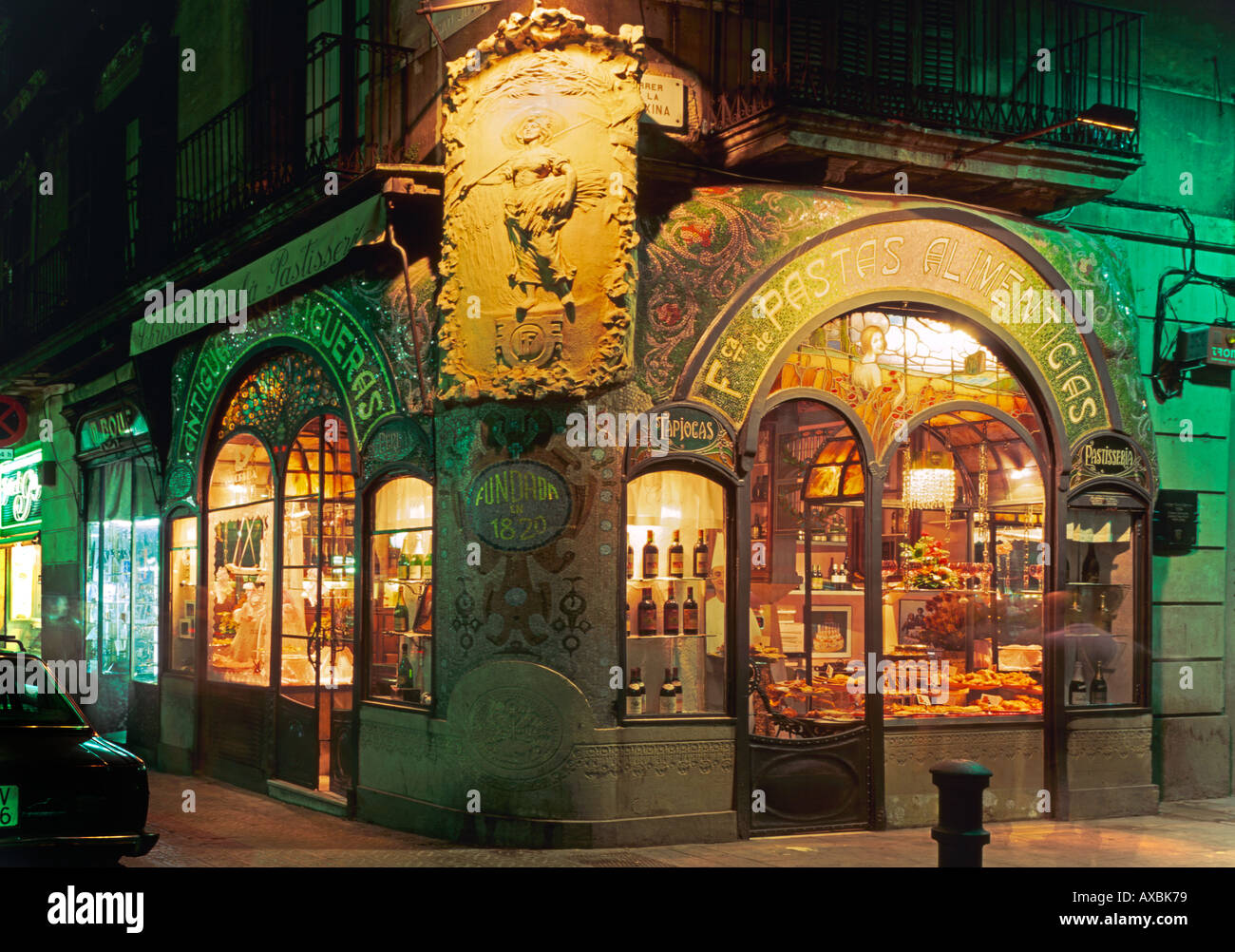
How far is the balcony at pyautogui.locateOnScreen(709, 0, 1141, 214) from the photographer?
10.5m

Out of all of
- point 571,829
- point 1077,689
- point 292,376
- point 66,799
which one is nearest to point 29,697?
point 66,799

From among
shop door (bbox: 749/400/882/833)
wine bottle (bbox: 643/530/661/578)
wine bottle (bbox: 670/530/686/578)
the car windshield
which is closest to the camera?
the car windshield

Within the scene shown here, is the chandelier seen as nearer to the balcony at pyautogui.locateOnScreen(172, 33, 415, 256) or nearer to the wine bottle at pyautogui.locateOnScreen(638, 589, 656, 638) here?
the wine bottle at pyautogui.locateOnScreen(638, 589, 656, 638)

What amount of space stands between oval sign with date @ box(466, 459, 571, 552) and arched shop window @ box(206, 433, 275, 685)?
4.13 meters

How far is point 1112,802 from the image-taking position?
38.9 feet

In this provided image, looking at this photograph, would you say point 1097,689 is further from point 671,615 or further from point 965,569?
point 671,615

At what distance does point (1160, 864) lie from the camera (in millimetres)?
9773

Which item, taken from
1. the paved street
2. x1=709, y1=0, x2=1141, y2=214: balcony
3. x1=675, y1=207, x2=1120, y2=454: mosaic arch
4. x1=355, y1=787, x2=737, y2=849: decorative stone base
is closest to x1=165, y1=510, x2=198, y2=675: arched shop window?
the paved street

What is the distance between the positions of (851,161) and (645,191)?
68.0 inches

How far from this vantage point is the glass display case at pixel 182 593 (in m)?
15.3

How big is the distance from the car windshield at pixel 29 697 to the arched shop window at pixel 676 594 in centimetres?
414

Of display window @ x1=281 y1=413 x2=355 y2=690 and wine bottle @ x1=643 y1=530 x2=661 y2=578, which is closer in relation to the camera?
wine bottle @ x1=643 y1=530 x2=661 y2=578

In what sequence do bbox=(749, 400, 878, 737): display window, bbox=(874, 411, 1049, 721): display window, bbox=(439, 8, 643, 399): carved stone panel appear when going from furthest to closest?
bbox=(874, 411, 1049, 721): display window, bbox=(749, 400, 878, 737): display window, bbox=(439, 8, 643, 399): carved stone panel

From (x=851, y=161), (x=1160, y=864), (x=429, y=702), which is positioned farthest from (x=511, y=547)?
(x=1160, y=864)
